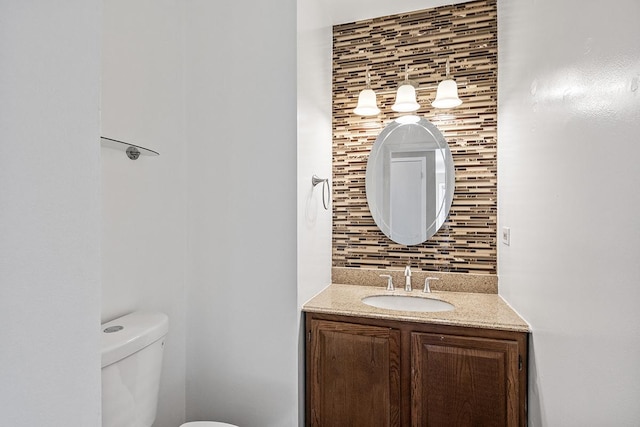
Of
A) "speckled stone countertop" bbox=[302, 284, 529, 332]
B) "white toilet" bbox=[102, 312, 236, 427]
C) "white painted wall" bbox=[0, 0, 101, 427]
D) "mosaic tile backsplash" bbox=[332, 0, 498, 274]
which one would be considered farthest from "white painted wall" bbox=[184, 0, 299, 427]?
"white painted wall" bbox=[0, 0, 101, 427]

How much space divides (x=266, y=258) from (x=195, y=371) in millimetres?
725

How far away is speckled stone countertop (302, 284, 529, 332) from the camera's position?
4.70 ft

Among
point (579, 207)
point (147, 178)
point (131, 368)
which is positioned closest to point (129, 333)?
point (131, 368)

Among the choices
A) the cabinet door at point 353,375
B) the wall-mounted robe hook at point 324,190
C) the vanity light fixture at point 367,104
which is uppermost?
the vanity light fixture at point 367,104

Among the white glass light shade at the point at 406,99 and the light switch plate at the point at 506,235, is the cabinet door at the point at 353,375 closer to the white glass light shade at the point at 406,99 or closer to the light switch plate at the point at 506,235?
the light switch plate at the point at 506,235

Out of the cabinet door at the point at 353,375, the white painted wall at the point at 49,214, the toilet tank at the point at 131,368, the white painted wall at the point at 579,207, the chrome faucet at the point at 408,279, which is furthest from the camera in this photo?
the chrome faucet at the point at 408,279

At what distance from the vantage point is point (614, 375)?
770 millimetres

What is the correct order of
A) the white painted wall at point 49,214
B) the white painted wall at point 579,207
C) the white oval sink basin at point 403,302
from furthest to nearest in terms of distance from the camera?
the white oval sink basin at point 403,302
the white painted wall at point 579,207
the white painted wall at point 49,214

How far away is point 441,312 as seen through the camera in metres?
1.57

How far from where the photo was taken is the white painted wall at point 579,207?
732mm

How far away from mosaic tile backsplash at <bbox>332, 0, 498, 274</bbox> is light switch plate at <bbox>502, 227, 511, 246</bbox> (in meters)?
0.15

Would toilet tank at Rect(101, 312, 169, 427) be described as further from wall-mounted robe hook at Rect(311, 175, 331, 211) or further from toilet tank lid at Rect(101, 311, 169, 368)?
wall-mounted robe hook at Rect(311, 175, 331, 211)

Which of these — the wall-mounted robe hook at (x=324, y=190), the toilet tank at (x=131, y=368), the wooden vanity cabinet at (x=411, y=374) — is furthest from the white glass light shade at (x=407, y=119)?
the toilet tank at (x=131, y=368)

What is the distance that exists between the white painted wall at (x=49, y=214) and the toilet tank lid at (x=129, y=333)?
2.50 feet
